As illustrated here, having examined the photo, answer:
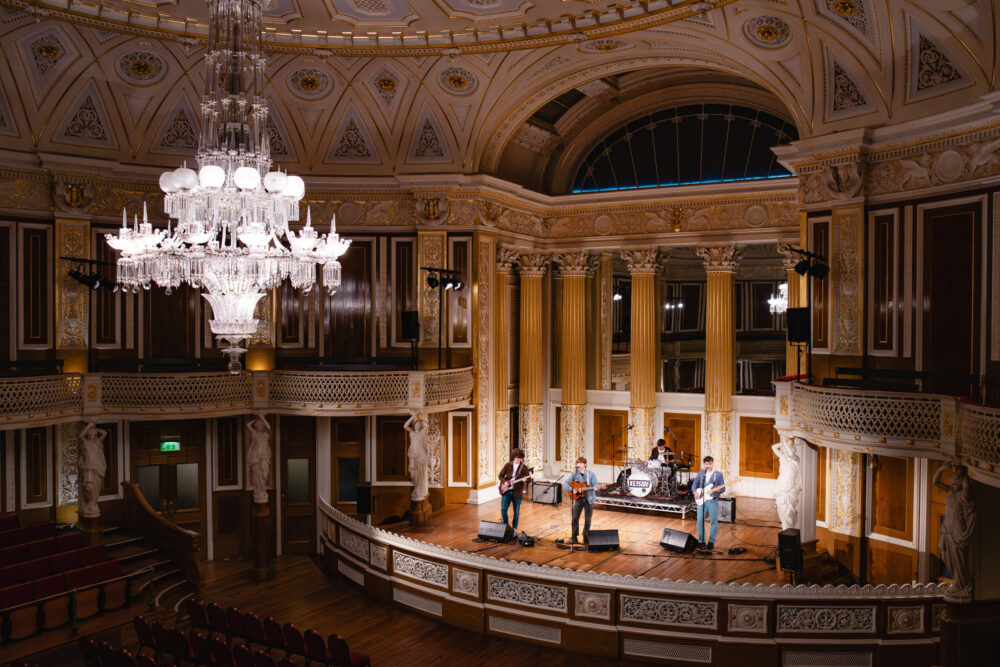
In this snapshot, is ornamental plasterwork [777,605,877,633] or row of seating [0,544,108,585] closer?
ornamental plasterwork [777,605,877,633]

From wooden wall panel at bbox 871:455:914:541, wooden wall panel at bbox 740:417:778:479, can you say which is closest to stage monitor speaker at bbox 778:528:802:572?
wooden wall panel at bbox 871:455:914:541

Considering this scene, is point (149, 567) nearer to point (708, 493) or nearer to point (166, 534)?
point (166, 534)

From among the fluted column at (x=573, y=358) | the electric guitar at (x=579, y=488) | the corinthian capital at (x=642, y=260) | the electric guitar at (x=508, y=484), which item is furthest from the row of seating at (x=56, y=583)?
the corinthian capital at (x=642, y=260)

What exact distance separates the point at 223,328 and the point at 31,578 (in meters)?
5.82

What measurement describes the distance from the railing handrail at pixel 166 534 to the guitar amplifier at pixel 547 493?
21.0 feet

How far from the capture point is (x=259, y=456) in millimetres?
14461

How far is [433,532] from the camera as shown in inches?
546

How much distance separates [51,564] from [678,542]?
9.88 m

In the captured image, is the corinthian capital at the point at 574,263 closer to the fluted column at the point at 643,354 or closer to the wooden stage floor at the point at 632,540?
the fluted column at the point at 643,354

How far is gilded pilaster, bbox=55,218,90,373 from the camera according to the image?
46.4 ft

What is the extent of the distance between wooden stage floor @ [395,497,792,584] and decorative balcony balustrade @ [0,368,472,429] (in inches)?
94.3

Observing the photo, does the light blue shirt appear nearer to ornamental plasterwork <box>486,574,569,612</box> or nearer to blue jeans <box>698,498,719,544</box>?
blue jeans <box>698,498,719,544</box>

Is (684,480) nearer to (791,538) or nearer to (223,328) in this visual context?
(791,538)

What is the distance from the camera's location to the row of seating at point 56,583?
398 inches
